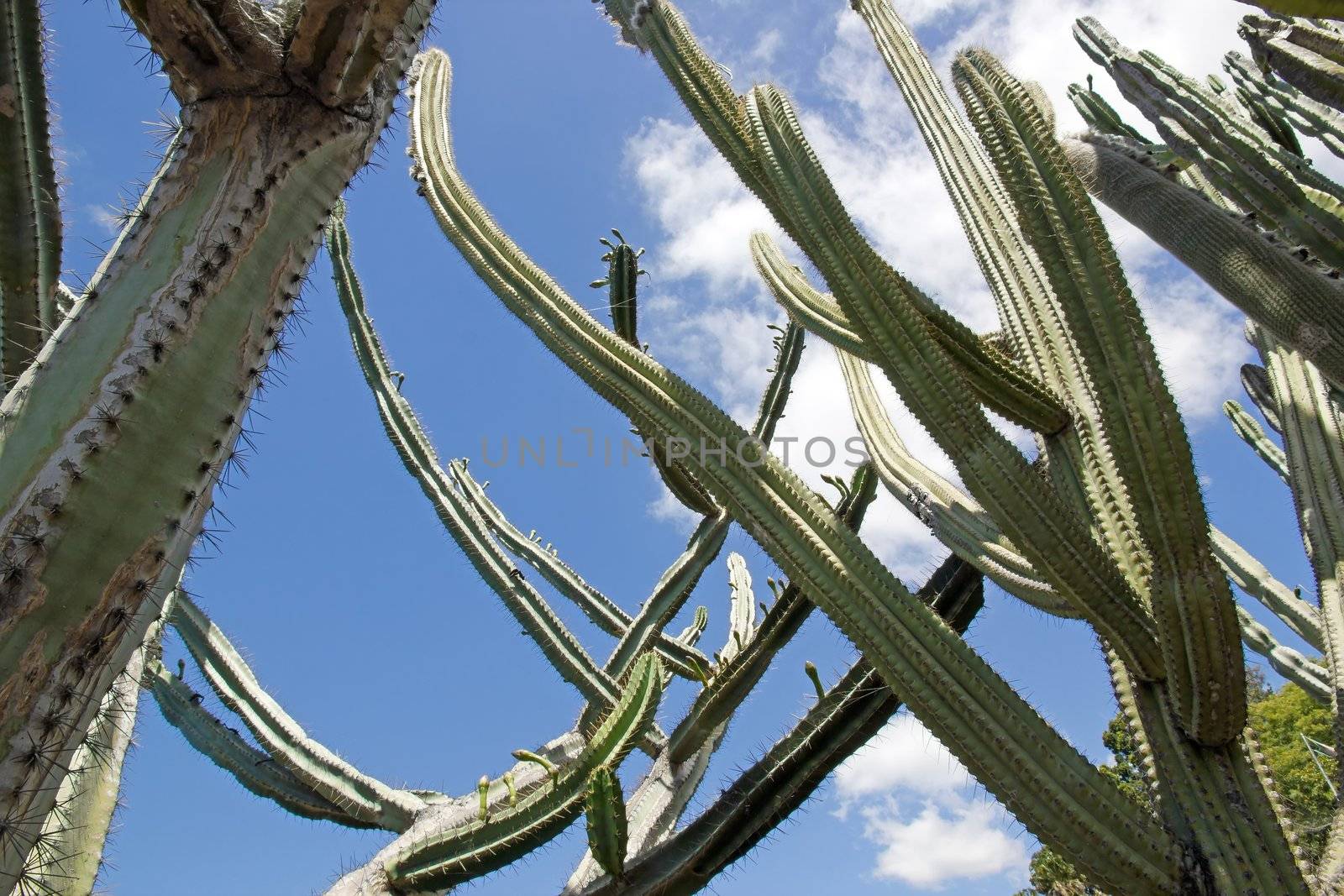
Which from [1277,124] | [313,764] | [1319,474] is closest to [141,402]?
[313,764]

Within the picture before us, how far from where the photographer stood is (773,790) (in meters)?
2.55

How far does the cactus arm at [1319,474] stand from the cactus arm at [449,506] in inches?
98.5

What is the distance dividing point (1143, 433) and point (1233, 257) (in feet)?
4.10

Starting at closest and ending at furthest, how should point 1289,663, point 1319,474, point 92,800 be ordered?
1. point 92,800
2. point 1319,474
3. point 1289,663

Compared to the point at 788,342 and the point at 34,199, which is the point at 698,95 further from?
the point at 34,199

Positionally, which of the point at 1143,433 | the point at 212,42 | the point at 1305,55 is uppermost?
the point at 1305,55

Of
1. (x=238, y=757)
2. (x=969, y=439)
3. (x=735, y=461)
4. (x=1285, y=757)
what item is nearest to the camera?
(x=969, y=439)

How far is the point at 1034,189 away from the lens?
2.23 metres

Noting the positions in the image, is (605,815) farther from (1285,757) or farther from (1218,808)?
(1285,757)

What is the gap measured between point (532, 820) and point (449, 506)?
1802 mm

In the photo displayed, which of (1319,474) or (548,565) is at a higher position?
(1319,474)

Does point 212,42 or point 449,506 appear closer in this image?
point 212,42

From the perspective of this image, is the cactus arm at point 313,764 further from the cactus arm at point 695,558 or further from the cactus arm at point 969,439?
the cactus arm at point 969,439

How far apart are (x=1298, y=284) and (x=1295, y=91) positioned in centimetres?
219
